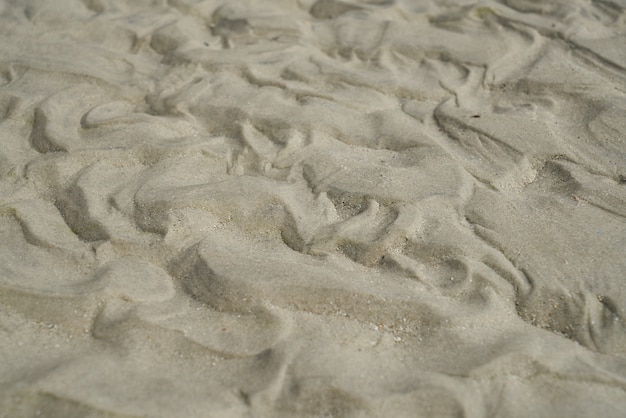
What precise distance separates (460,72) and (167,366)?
6.47 feet

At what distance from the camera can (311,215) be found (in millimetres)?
1880

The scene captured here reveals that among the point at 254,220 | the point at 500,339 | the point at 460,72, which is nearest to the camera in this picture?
the point at 500,339

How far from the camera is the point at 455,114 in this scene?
2.36 meters

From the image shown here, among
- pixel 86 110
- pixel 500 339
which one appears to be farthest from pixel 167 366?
pixel 86 110

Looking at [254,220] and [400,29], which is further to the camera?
[400,29]

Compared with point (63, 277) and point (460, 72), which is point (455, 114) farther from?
point (63, 277)

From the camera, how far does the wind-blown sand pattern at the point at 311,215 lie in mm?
1399

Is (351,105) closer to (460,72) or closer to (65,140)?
(460,72)

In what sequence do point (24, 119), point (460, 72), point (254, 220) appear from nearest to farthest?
1. point (254, 220)
2. point (24, 119)
3. point (460, 72)

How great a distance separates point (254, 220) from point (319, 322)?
48cm

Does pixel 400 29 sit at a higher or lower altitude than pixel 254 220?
higher

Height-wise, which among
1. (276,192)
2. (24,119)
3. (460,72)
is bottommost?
(24,119)

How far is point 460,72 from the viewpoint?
269cm

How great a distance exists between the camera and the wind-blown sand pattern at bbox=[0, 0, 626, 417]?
4.59ft
